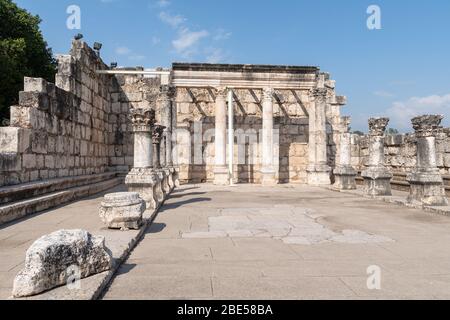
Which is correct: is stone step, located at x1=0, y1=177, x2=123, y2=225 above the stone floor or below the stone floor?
above

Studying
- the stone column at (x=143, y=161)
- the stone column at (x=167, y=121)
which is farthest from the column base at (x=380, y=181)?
the stone column at (x=167, y=121)

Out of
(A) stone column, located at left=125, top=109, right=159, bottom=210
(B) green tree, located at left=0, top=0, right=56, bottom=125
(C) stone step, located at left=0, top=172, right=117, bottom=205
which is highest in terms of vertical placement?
(B) green tree, located at left=0, top=0, right=56, bottom=125

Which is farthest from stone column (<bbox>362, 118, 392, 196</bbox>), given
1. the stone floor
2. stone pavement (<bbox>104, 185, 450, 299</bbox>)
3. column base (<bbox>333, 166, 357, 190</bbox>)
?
stone pavement (<bbox>104, 185, 450, 299</bbox>)

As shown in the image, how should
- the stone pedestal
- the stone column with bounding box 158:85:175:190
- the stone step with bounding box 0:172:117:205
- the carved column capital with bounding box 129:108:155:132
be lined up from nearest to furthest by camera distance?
1. the stone pedestal
2. the stone step with bounding box 0:172:117:205
3. the carved column capital with bounding box 129:108:155:132
4. the stone column with bounding box 158:85:175:190

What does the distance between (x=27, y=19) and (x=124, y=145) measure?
1117 centimetres

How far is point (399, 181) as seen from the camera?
14.9m

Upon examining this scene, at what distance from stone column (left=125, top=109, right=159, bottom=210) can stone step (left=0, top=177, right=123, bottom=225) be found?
2.13 meters

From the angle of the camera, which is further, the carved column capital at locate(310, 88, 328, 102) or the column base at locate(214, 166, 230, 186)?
the carved column capital at locate(310, 88, 328, 102)

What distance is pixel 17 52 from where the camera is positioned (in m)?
20.1

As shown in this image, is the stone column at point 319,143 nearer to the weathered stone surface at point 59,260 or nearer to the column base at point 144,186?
the column base at point 144,186

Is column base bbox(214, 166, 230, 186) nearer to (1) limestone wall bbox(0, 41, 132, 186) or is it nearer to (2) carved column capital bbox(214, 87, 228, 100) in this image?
(2) carved column capital bbox(214, 87, 228, 100)

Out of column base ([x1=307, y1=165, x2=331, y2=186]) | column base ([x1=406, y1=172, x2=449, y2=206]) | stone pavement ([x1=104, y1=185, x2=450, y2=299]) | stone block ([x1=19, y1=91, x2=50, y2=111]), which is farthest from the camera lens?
column base ([x1=307, y1=165, x2=331, y2=186])

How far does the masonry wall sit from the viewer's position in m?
18.7
